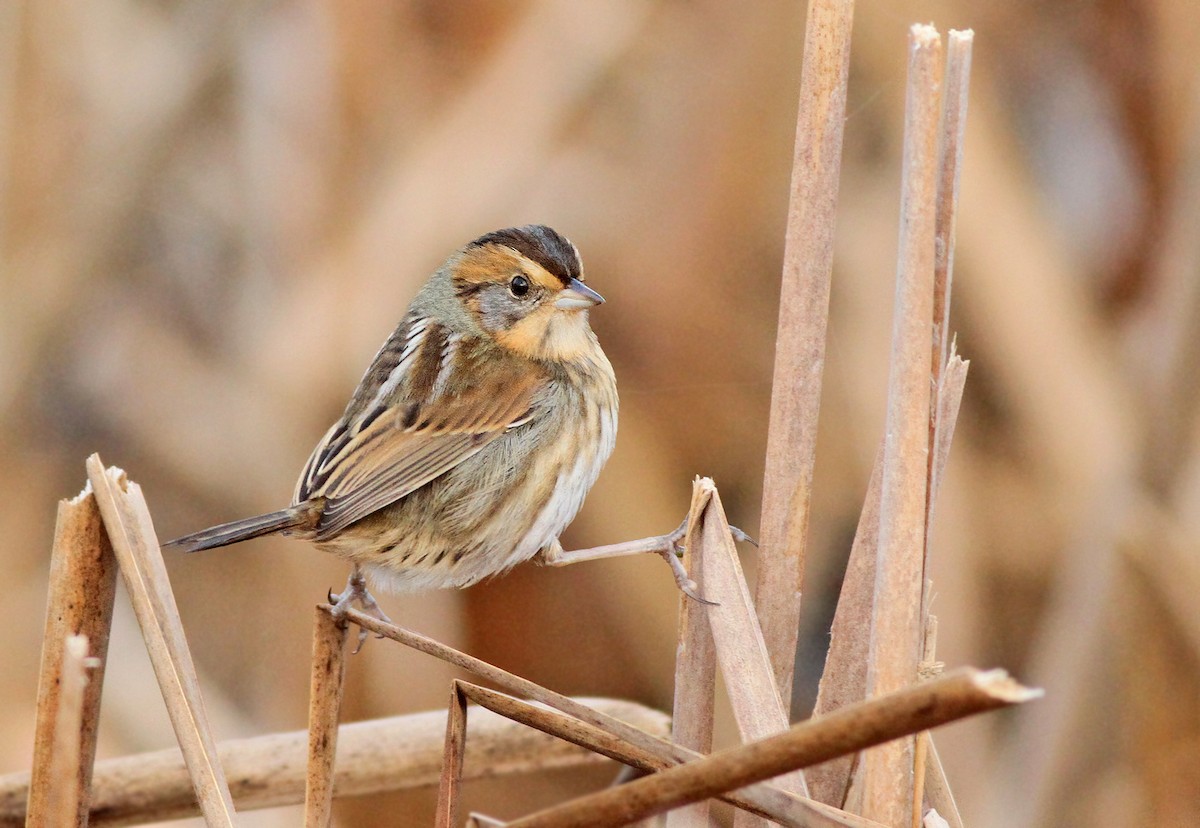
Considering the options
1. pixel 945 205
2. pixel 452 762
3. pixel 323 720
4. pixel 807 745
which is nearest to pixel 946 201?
pixel 945 205

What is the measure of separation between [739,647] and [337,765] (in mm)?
958

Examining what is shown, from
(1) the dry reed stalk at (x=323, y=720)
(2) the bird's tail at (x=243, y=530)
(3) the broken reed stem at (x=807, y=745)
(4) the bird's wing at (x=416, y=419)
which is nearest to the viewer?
(3) the broken reed stem at (x=807, y=745)

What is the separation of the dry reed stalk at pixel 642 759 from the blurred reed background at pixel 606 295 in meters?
1.85

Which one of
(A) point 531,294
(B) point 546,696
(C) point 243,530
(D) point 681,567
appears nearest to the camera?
(B) point 546,696

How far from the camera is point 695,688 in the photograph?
184 cm

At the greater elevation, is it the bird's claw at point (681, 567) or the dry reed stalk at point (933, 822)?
the bird's claw at point (681, 567)

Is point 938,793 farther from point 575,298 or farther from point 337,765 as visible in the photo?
point 575,298

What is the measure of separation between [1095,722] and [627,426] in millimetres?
1447

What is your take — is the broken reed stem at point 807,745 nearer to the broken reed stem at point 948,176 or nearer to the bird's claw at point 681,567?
the bird's claw at point 681,567

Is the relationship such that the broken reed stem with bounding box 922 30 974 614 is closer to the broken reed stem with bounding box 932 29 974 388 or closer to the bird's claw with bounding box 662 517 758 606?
the broken reed stem with bounding box 932 29 974 388

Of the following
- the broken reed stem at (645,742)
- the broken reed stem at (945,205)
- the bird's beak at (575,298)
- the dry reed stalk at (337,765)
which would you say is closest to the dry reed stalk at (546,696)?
the broken reed stem at (645,742)

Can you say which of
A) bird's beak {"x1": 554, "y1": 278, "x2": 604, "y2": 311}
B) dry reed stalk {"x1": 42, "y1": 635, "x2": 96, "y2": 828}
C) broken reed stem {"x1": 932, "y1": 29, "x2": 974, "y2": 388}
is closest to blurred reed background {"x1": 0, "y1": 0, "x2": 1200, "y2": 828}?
bird's beak {"x1": 554, "y1": 278, "x2": 604, "y2": 311}

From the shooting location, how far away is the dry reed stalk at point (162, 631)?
5.37 ft

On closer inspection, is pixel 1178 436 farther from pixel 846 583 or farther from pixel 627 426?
pixel 846 583
